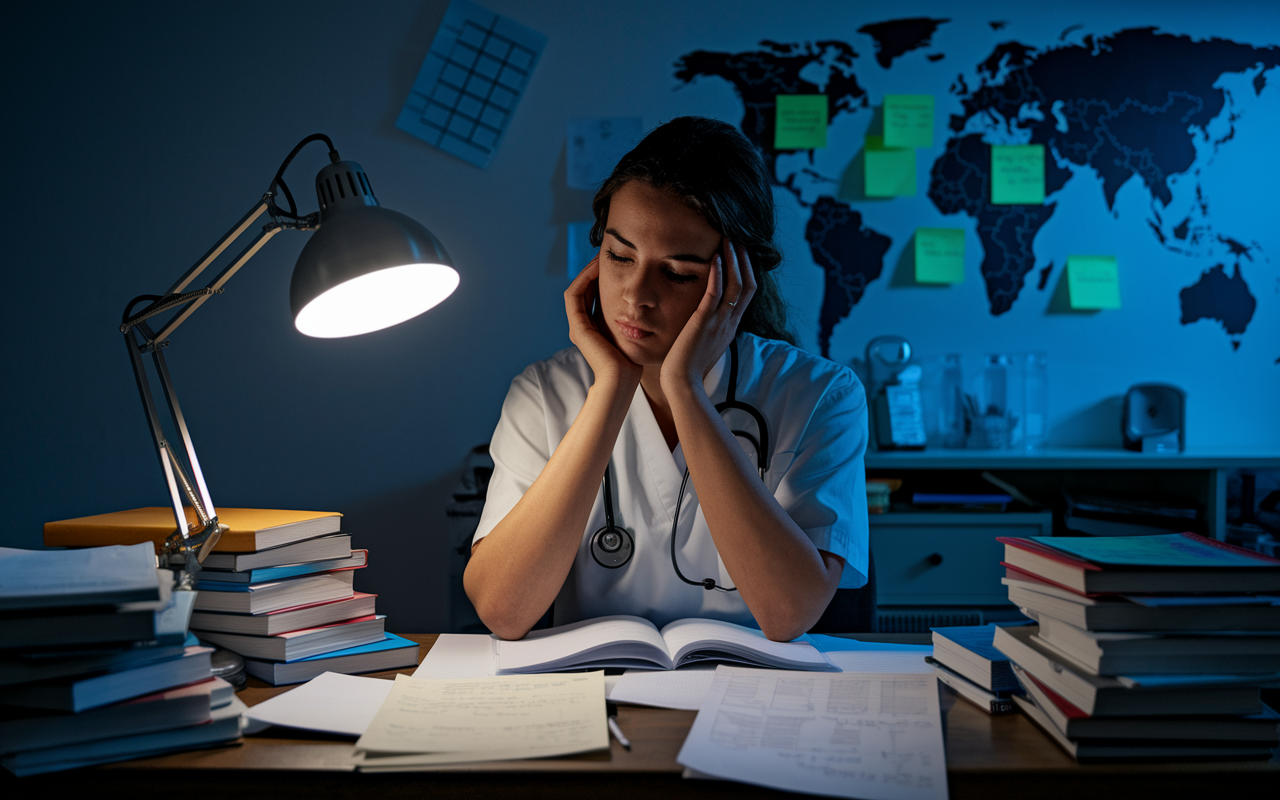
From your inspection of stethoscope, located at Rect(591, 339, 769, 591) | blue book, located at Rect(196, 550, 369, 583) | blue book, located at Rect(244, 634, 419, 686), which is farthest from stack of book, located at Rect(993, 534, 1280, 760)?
blue book, located at Rect(196, 550, 369, 583)

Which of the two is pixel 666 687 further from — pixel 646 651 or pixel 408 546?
pixel 408 546

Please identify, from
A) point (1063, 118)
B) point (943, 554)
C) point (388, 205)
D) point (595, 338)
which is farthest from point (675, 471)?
point (1063, 118)

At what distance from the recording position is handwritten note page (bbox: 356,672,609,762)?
659 mm

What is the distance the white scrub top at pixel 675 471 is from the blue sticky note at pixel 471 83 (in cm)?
144

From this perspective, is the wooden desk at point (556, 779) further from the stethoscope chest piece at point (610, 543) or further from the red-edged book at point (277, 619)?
the stethoscope chest piece at point (610, 543)

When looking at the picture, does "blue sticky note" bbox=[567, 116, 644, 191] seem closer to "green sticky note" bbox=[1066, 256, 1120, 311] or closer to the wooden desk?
"green sticky note" bbox=[1066, 256, 1120, 311]

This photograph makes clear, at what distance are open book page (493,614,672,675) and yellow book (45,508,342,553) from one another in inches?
10.0

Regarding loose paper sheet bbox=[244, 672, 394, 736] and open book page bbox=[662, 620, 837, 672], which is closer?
loose paper sheet bbox=[244, 672, 394, 736]

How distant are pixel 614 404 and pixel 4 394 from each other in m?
2.44

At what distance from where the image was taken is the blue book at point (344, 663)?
844 mm

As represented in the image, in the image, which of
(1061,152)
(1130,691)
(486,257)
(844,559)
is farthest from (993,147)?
(1130,691)

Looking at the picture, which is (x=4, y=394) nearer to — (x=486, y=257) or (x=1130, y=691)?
(x=486, y=257)

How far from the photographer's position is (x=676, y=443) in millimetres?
1324

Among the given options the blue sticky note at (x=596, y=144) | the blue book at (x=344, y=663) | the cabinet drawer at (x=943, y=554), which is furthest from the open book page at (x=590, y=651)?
the blue sticky note at (x=596, y=144)
